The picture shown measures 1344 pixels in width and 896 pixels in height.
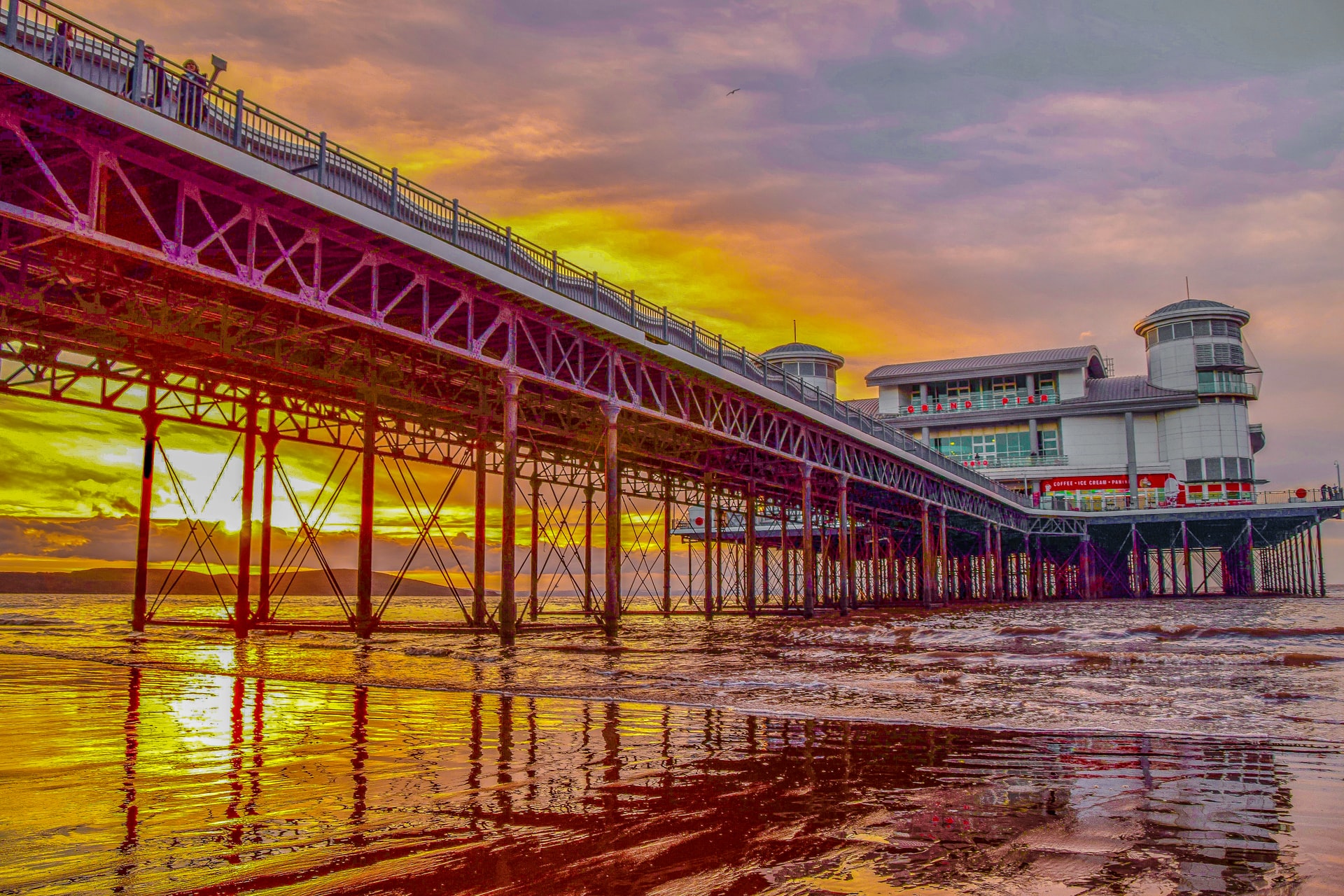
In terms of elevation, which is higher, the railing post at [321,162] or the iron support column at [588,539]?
the railing post at [321,162]

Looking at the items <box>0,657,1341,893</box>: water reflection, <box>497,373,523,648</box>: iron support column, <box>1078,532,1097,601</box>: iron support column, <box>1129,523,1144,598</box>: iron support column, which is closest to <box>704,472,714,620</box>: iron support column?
<box>497,373,523,648</box>: iron support column

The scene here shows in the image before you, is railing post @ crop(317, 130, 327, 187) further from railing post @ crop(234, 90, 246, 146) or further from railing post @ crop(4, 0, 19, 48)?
railing post @ crop(4, 0, 19, 48)

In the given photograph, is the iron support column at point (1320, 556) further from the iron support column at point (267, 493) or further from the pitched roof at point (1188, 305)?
the iron support column at point (267, 493)

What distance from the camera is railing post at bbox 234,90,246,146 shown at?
1538 cm

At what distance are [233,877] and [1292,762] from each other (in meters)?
7.33

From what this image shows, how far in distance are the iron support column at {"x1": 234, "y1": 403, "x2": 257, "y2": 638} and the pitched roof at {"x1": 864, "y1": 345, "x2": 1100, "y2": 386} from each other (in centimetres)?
6790

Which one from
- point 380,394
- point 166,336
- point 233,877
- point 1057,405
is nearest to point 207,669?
point 166,336

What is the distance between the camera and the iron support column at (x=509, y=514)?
22672 millimetres

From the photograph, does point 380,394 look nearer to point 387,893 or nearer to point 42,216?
point 42,216

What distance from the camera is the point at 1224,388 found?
242ft

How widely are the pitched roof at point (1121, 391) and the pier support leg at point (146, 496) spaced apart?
71328 mm

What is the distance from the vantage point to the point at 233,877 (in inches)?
149

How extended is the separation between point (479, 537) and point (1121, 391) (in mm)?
66198

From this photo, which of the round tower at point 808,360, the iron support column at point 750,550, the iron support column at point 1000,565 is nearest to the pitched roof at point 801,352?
the round tower at point 808,360
